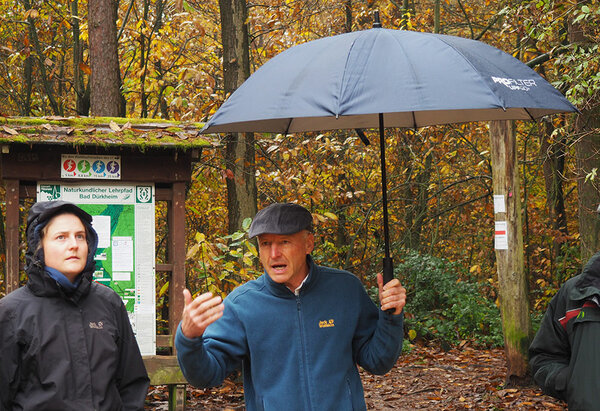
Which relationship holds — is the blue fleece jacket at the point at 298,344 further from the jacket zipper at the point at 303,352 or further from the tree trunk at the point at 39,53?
the tree trunk at the point at 39,53

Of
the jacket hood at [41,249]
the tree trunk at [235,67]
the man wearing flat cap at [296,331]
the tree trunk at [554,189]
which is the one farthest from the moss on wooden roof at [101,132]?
the tree trunk at [554,189]

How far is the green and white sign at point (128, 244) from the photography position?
18.5 feet

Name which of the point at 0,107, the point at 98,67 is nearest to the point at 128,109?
the point at 0,107

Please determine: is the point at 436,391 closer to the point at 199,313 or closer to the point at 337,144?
the point at 337,144

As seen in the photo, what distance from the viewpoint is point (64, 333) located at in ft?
10.9

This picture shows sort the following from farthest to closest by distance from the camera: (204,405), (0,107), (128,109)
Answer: (128,109) → (0,107) → (204,405)

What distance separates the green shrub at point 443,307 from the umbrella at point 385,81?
885cm

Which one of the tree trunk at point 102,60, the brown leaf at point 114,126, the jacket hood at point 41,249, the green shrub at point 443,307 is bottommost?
the green shrub at point 443,307

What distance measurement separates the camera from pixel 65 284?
11.1 feet

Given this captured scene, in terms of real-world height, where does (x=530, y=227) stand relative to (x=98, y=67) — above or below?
below

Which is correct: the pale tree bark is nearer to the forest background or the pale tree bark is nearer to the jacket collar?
the forest background

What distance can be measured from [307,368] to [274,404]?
22 cm

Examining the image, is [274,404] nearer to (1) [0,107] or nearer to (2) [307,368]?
(2) [307,368]

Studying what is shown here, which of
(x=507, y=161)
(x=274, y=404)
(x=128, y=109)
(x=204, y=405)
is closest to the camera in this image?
(x=274, y=404)
